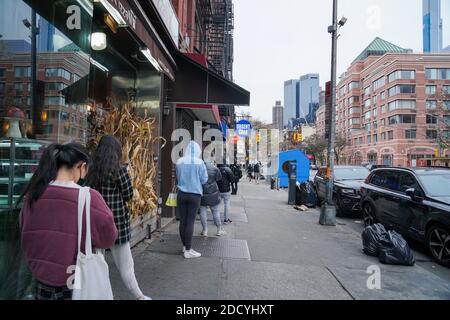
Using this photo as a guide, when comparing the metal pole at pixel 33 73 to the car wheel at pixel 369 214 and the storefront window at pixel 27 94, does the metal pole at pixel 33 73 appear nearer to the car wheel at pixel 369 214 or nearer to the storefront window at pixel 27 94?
the storefront window at pixel 27 94

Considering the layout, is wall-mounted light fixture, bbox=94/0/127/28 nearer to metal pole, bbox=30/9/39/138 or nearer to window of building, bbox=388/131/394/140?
metal pole, bbox=30/9/39/138

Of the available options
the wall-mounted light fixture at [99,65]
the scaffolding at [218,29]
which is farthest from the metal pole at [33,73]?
the scaffolding at [218,29]

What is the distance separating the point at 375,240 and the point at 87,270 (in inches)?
219

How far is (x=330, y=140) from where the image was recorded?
10.3 m

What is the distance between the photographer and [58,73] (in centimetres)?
405

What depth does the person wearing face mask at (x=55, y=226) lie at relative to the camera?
207 cm

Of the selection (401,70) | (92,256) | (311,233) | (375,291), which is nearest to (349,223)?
(311,233)

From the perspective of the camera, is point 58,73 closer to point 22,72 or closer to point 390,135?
point 22,72

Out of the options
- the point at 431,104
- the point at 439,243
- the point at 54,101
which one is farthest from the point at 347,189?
the point at 431,104

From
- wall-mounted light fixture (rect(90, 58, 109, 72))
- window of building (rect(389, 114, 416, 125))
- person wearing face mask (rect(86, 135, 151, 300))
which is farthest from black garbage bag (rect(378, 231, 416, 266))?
window of building (rect(389, 114, 416, 125))

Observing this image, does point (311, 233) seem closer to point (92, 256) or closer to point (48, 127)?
point (48, 127)

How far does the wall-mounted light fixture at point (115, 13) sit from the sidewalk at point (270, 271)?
3490 mm

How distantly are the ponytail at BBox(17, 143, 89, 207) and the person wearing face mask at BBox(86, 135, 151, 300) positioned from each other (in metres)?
1.16

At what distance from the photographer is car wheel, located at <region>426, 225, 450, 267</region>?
600 centimetres
